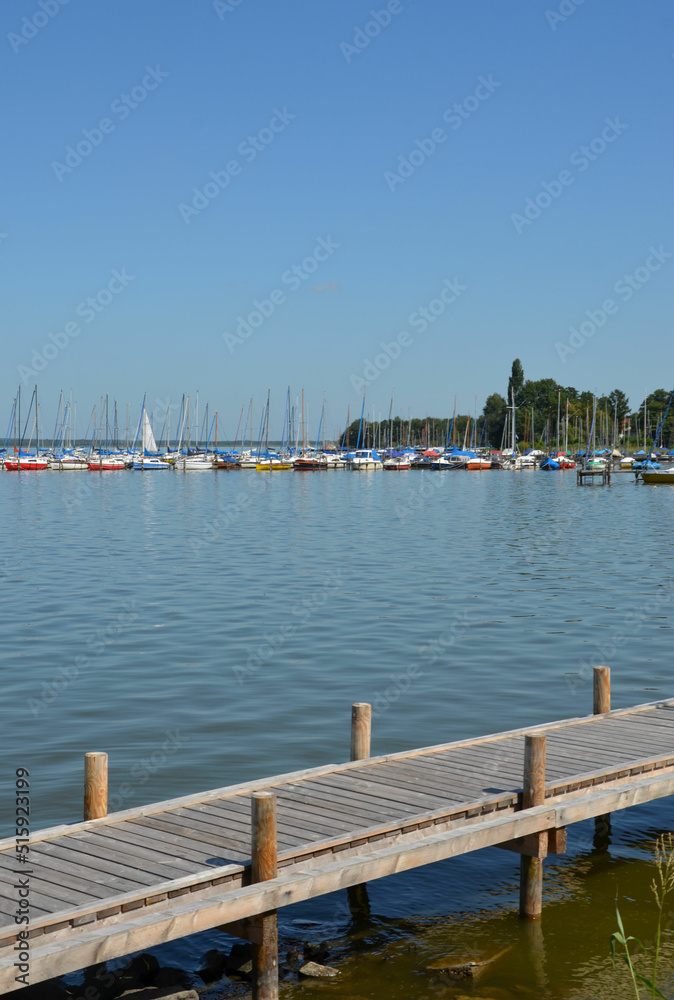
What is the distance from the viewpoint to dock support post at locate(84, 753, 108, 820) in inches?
408

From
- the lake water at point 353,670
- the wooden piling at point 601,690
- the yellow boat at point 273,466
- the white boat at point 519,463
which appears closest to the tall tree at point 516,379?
the white boat at point 519,463

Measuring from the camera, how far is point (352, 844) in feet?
31.9

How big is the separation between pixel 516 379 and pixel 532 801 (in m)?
186

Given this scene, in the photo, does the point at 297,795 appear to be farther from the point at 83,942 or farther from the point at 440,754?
the point at 83,942

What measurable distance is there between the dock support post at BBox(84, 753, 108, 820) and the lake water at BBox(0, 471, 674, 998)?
1.61 m

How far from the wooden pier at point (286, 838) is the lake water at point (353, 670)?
120 centimetres

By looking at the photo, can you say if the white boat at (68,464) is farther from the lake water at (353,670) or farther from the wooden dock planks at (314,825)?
the wooden dock planks at (314,825)

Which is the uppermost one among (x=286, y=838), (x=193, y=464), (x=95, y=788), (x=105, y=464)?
(x=193, y=464)

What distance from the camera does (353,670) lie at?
21984 mm

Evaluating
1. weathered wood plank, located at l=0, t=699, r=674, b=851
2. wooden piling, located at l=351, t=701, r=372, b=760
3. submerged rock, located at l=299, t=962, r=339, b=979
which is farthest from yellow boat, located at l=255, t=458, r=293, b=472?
submerged rock, located at l=299, t=962, r=339, b=979

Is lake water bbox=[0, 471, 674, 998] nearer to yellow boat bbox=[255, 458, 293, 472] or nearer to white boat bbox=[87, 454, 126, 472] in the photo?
white boat bbox=[87, 454, 126, 472]

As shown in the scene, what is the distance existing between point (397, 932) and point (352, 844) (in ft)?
6.18

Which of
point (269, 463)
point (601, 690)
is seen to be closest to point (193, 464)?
point (269, 463)

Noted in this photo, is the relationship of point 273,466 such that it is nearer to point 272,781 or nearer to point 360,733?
point 360,733
